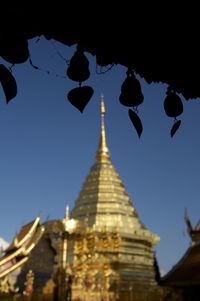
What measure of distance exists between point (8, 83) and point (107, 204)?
20.4 metres

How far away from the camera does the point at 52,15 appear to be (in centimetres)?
121

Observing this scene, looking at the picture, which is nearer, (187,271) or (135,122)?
(135,122)

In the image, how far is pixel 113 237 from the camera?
18.6 meters

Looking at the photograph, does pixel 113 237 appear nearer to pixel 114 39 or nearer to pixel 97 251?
pixel 97 251

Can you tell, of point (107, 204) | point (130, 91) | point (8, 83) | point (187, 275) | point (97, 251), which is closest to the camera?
point (8, 83)

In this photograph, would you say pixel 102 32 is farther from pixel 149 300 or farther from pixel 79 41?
pixel 149 300

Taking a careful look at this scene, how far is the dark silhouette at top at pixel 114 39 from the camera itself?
1182 mm

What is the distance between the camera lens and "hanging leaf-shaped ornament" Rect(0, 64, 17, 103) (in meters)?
1.17

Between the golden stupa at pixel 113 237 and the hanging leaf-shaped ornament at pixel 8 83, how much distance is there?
1475 centimetres

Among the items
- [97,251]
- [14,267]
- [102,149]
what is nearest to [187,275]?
[14,267]

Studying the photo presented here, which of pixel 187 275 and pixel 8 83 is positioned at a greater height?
pixel 187 275

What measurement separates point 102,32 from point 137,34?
138 millimetres

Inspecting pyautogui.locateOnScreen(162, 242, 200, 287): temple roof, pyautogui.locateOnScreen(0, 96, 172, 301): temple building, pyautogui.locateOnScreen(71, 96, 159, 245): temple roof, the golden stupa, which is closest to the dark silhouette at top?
pyautogui.locateOnScreen(0, 96, 172, 301): temple building

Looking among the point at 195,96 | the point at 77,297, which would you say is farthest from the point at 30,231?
the point at 195,96
